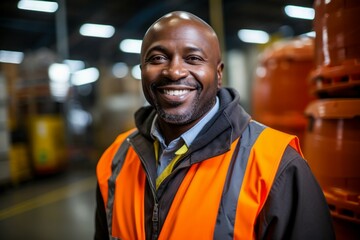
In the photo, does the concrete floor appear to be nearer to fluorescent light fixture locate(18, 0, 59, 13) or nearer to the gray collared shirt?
the gray collared shirt

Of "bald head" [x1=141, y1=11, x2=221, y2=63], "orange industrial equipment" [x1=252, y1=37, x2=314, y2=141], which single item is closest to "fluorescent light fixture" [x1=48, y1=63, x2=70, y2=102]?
"orange industrial equipment" [x1=252, y1=37, x2=314, y2=141]

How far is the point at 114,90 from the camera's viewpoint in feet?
29.8

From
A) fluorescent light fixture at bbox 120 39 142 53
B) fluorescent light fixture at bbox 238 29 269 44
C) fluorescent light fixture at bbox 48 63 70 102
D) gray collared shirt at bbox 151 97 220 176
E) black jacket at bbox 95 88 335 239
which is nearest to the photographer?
black jacket at bbox 95 88 335 239

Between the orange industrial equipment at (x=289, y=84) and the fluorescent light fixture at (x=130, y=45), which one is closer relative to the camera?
the orange industrial equipment at (x=289, y=84)

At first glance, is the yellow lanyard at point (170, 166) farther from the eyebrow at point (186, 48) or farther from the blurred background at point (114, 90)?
the blurred background at point (114, 90)

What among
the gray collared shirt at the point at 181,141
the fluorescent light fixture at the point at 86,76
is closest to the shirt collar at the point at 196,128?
the gray collared shirt at the point at 181,141

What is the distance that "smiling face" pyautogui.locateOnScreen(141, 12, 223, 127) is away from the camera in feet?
4.67

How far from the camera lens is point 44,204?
550 centimetres

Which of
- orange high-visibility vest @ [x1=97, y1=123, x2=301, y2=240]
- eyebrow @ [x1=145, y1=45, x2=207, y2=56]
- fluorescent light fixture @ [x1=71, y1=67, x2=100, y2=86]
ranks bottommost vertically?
orange high-visibility vest @ [x1=97, y1=123, x2=301, y2=240]

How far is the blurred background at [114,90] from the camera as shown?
62.9 inches

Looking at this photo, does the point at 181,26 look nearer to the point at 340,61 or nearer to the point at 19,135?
the point at 340,61

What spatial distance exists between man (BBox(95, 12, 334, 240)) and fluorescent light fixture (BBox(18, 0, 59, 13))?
8722mm

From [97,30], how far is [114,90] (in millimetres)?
4891

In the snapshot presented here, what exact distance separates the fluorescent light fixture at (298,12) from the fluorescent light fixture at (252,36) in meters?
2.83
